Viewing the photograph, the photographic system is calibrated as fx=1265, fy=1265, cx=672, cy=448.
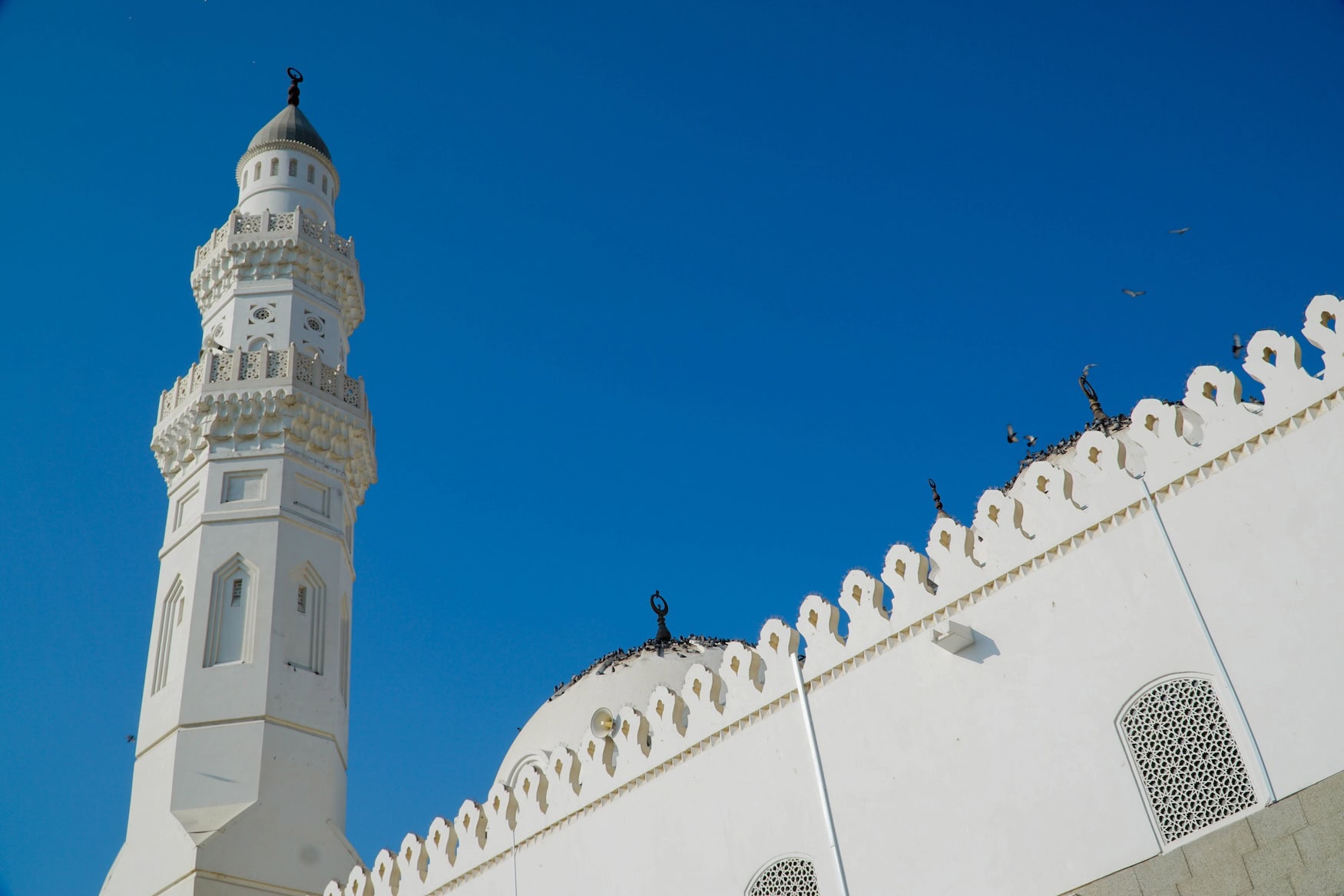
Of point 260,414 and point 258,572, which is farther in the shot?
point 260,414

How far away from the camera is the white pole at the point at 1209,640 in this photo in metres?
6.27

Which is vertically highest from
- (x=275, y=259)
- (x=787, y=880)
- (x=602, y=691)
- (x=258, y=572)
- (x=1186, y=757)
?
(x=275, y=259)

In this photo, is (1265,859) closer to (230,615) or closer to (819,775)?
(819,775)

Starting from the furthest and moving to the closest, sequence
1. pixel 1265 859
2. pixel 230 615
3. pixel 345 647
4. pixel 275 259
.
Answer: pixel 275 259 → pixel 345 647 → pixel 230 615 → pixel 1265 859

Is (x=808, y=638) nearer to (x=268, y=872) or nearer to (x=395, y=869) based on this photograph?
(x=395, y=869)

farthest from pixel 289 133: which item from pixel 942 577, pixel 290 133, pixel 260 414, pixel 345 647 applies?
pixel 942 577

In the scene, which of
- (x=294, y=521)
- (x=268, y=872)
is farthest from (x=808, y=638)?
(x=294, y=521)

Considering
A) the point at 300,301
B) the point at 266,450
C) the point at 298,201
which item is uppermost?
the point at 298,201

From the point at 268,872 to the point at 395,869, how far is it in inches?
73.2

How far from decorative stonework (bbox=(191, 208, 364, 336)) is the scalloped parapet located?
27.8ft

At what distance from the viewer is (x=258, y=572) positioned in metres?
13.8

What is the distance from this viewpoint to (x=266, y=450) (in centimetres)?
1465

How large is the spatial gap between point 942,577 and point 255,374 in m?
9.86

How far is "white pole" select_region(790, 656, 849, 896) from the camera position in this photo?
25.3 feet
